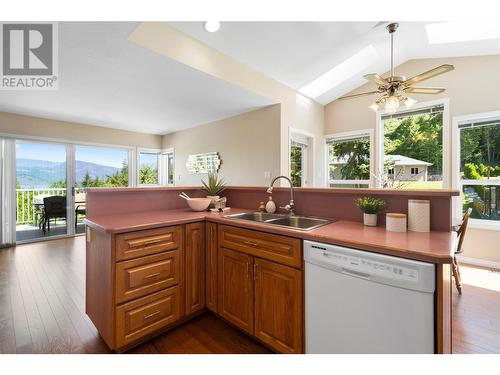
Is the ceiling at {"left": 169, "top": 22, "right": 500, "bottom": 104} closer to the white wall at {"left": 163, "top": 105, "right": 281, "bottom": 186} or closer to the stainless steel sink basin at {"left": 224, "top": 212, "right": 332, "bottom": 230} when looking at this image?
the white wall at {"left": 163, "top": 105, "right": 281, "bottom": 186}

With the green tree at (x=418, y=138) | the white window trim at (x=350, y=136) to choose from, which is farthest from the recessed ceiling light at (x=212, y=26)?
the green tree at (x=418, y=138)

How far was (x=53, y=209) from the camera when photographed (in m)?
4.52

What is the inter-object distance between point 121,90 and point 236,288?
10.2 ft

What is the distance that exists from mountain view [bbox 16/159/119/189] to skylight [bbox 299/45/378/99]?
4665mm

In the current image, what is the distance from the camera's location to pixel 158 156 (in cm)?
636

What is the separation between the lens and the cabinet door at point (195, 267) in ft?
5.85

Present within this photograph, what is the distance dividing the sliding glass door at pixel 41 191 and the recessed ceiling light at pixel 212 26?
3.99 meters

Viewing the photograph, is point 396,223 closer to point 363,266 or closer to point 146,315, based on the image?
point 363,266

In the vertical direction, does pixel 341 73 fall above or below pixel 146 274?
above

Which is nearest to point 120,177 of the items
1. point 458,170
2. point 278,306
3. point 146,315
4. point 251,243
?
point 146,315

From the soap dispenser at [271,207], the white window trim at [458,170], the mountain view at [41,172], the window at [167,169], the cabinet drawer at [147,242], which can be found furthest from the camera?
the window at [167,169]

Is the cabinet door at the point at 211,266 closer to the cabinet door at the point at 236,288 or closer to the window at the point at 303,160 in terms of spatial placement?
the cabinet door at the point at 236,288

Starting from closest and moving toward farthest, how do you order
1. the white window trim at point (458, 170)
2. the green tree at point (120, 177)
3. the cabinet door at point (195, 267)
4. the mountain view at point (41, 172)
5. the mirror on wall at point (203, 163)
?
1. the cabinet door at point (195, 267)
2. the white window trim at point (458, 170)
3. the mountain view at point (41, 172)
4. the mirror on wall at point (203, 163)
5. the green tree at point (120, 177)
